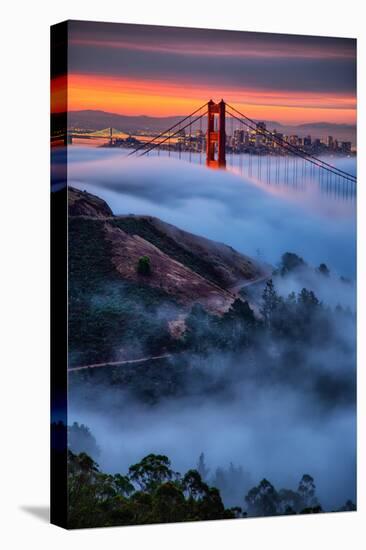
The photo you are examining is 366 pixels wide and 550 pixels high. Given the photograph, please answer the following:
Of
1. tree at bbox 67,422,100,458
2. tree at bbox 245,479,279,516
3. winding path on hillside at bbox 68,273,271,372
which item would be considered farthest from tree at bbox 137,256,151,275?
tree at bbox 245,479,279,516

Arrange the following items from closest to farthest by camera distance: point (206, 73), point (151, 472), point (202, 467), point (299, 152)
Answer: point (151, 472) → point (202, 467) → point (206, 73) → point (299, 152)

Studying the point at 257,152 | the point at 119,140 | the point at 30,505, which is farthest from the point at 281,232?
the point at 30,505

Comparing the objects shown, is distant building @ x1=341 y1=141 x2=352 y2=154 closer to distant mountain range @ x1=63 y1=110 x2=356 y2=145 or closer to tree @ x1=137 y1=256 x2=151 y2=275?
distant mountain range @ x1=63 y1=110 x2=356 y2=145

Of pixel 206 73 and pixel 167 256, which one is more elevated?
pixel 206 73

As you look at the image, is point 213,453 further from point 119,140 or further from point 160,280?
point 119,140

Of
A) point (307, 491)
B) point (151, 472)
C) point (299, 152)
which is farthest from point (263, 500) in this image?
point (299, 152)

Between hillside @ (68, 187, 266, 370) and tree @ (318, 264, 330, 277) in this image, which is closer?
hillside @ (68, 187, 266, 370)

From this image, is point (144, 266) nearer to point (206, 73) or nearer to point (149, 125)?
point (149, 125)
